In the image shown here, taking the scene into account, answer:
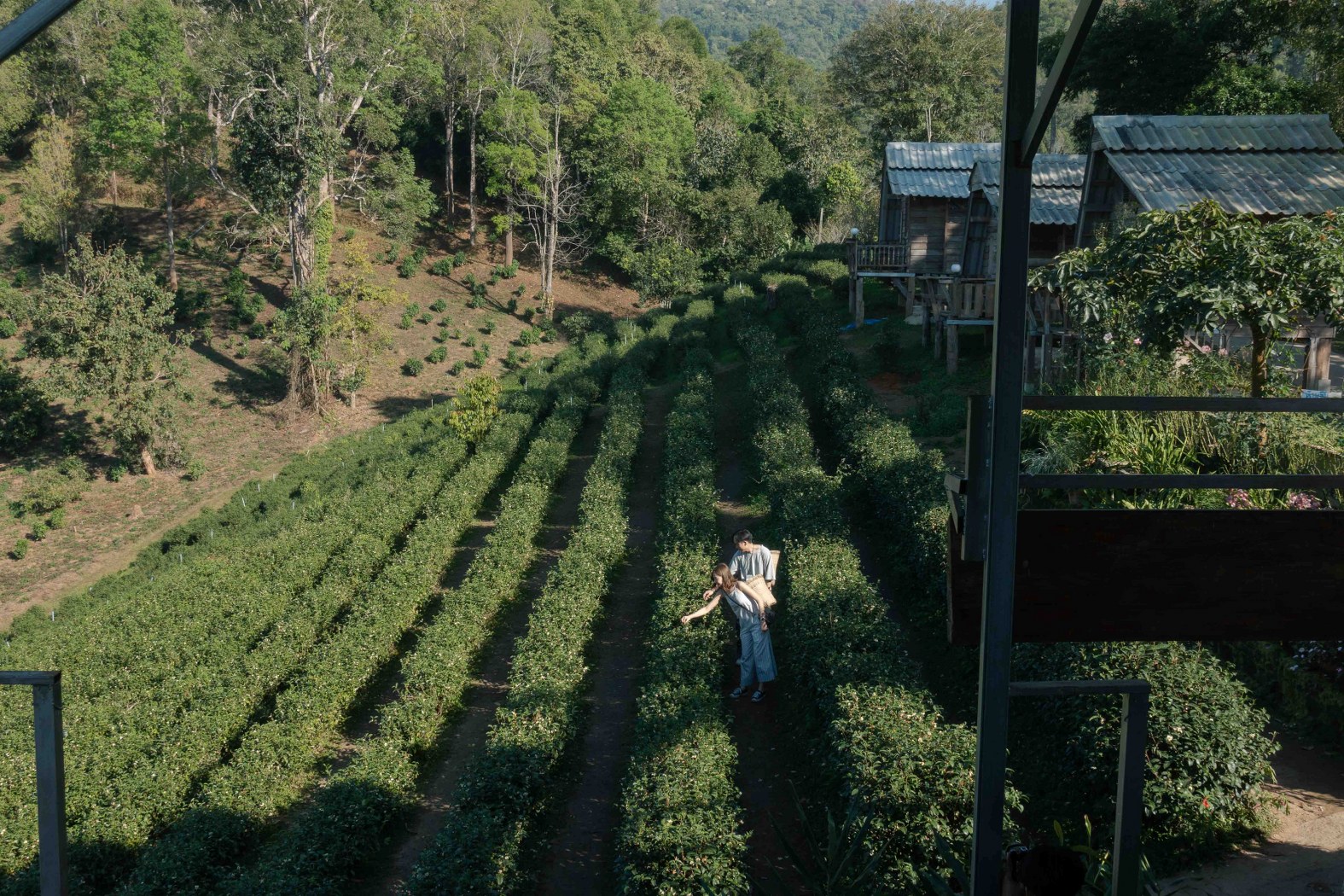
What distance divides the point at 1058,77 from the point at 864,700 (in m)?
6.33

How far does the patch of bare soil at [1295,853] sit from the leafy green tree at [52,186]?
41711mm

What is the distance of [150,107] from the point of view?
39.0 m

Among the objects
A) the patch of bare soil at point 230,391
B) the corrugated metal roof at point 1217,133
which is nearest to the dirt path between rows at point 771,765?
the corrugated metal roof at point 1217,133

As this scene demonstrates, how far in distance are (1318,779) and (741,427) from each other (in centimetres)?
1514

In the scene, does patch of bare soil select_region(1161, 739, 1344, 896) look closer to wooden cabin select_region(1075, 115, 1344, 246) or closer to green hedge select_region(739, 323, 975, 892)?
→ green hedge select_region(739, 323, 975, 892)

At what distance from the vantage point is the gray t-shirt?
35.7ft

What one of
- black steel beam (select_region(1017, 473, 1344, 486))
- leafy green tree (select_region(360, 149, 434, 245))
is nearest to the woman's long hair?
black steel beam (select_region(1017, 473, 1344, 486))

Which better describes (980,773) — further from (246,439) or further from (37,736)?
(246,439)

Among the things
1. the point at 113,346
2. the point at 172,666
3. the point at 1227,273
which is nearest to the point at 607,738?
the point at 172,666

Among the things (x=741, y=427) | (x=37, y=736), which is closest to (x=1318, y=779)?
(x=37, y=736)

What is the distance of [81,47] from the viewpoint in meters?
46.3

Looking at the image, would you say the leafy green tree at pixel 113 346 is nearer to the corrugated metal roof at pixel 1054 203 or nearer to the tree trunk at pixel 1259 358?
the corrugated metal roof at pixel 1054 203

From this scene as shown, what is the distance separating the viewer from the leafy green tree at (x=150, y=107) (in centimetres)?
3828

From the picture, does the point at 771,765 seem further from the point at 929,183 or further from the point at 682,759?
the point at 929,183
